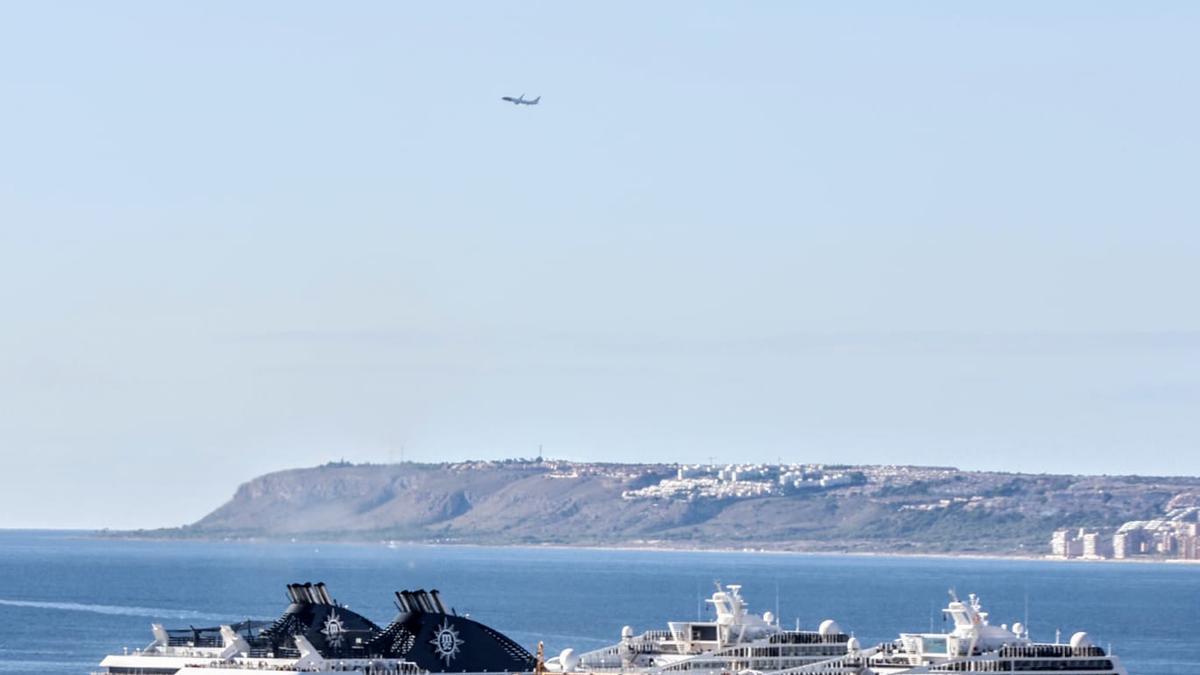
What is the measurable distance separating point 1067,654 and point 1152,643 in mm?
77322

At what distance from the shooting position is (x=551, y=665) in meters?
109

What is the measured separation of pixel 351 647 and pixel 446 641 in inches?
151

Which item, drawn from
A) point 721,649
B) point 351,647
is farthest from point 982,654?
point 351,647

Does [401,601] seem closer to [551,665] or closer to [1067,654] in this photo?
[551,665]

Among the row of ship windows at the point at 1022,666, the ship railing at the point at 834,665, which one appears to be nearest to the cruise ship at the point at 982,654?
the row of ship windows at the point at 1022,666

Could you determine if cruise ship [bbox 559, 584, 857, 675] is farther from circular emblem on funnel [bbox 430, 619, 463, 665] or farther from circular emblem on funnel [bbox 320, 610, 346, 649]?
circular emblem on funnel [bbox 320, 610, 346, 649]

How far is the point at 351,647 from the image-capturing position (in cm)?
10600

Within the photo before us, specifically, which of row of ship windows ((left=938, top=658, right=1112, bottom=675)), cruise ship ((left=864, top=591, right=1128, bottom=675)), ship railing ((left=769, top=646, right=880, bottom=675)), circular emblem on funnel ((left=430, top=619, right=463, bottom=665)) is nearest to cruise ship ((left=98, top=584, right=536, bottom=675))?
circular emblem on funnel ((left=430, top=619, right=463, bottom=665))

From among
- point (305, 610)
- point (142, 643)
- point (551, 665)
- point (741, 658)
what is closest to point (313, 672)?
point (305, 610)

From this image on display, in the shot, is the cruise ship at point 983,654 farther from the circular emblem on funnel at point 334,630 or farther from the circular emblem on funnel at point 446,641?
the circular emblem on funnel at point 334,630

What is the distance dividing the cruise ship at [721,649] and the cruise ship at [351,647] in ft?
11.0

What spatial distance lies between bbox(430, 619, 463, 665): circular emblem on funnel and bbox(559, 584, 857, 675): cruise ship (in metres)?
4.27

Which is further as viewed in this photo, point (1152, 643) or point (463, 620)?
point (1152, 643)

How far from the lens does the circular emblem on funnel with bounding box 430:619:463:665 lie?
105938mm
